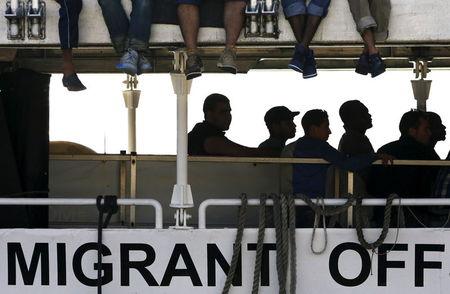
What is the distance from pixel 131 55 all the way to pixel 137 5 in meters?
0.30

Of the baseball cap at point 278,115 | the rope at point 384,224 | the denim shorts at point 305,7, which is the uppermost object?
the denim shorts at point 305,7

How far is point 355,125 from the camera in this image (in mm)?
7680

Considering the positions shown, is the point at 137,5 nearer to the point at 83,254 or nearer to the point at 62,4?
Result: the point at 62,4

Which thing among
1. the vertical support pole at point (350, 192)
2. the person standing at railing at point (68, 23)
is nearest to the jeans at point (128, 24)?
the person standing at railing at point (68, 23)

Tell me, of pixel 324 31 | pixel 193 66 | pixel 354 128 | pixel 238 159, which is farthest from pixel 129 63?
pixel 354 128

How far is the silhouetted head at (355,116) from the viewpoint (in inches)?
300

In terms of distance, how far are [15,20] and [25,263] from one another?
1.42 metres

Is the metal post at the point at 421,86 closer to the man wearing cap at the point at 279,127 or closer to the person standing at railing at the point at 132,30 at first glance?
the man wearing cap at the point at 279,127

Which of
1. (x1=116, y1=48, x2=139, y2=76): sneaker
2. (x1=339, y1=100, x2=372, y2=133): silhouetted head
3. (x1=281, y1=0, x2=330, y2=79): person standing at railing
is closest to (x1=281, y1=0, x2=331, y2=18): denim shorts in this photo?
(x1=281, y1=0, x2=330, y2=79): person standing at railing

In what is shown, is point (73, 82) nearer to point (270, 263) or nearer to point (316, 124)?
point (270, 263)

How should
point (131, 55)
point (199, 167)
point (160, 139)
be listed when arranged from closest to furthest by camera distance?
point (131, 55), point (199, 167), point (160, 139)

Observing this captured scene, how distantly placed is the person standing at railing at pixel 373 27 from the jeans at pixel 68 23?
5.10 ft

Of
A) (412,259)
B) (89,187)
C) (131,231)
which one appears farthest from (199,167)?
(412,259)

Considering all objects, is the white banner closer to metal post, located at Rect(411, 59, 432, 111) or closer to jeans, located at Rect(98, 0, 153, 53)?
jeans, located at Rect(98, 0, 153, 53)
